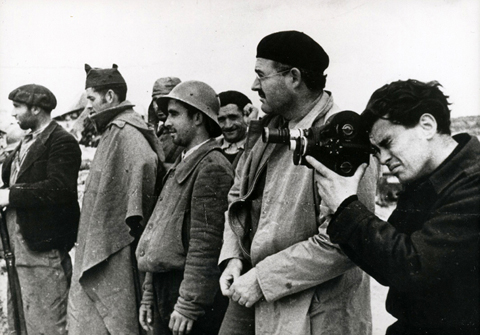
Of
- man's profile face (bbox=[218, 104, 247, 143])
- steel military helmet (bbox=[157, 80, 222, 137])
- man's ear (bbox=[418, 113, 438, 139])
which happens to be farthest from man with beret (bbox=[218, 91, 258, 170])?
man's ear (bbox=[418, 113, 438, 139])

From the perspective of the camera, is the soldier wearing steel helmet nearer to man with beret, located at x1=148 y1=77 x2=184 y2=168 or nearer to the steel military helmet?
the steel military helmet

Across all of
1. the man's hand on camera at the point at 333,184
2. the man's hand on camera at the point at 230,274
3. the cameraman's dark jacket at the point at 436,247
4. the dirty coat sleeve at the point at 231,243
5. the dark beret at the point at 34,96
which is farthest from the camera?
the dark beret at the point at 34,96

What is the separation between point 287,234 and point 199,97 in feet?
3.78

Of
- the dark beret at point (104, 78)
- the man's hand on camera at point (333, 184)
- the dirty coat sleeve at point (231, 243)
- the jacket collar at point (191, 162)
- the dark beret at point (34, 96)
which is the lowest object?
the dirty coat sleeve at point (231, 243)

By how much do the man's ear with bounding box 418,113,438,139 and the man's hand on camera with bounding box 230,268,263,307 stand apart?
83 cm

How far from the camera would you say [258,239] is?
7.78ft

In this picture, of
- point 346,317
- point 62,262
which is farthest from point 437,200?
point 62,262

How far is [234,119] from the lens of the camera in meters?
4.00

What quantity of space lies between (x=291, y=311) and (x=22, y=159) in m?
2.19

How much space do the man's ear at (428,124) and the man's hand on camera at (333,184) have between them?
0.82 feet

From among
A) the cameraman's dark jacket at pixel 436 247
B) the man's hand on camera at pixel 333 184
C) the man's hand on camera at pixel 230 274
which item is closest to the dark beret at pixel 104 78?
the man's hand on camera at pixel 230 274

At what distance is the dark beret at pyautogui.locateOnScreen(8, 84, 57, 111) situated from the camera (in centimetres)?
371

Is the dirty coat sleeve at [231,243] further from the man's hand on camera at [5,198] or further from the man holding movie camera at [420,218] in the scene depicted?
the man's hand on camera at [5,198]

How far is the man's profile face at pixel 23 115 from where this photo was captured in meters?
3.73
